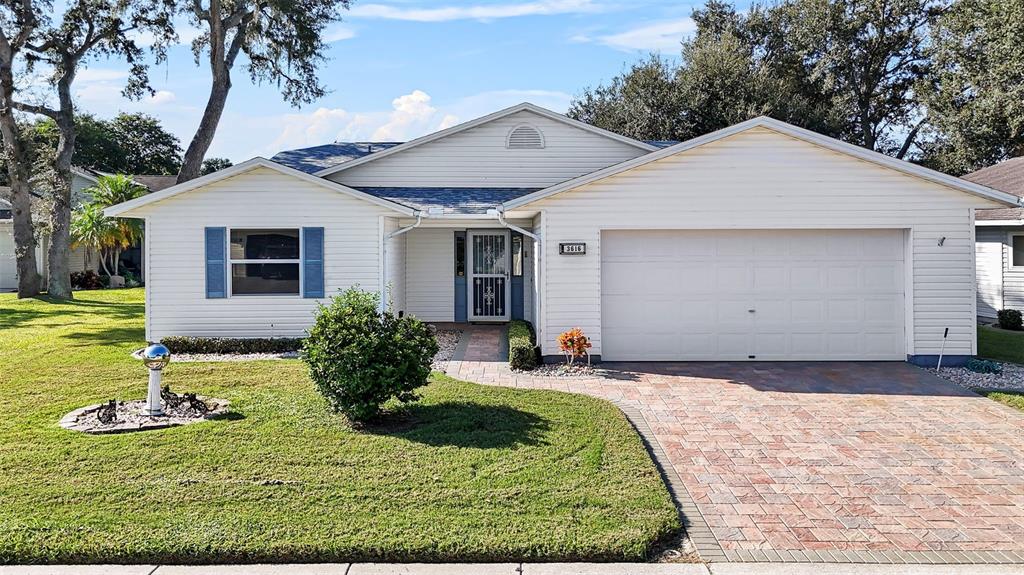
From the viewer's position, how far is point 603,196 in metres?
11.9


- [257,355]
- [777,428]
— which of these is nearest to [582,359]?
[777,428]

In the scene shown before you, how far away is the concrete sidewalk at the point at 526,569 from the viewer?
183 inches

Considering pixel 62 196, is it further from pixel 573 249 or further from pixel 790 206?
pixel 790 206

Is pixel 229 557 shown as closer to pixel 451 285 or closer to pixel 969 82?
pixel 451 285

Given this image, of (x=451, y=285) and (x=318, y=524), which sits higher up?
(x=451, y=285)

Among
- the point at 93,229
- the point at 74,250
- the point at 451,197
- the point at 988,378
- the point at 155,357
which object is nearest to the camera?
the point at 155,357

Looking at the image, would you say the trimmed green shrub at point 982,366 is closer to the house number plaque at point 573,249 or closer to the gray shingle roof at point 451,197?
the house number plaque at point 573,249

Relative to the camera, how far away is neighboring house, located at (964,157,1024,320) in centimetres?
1684

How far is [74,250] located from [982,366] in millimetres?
30108

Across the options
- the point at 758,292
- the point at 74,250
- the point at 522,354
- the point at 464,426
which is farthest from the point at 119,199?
the point at 464,426

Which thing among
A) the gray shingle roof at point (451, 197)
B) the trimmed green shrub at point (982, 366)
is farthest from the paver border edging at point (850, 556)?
the gray shingle roof at point (451, 197)

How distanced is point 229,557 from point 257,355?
8587 mm

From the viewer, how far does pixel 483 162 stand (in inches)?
650

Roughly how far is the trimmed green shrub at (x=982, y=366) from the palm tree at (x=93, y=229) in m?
26.4
